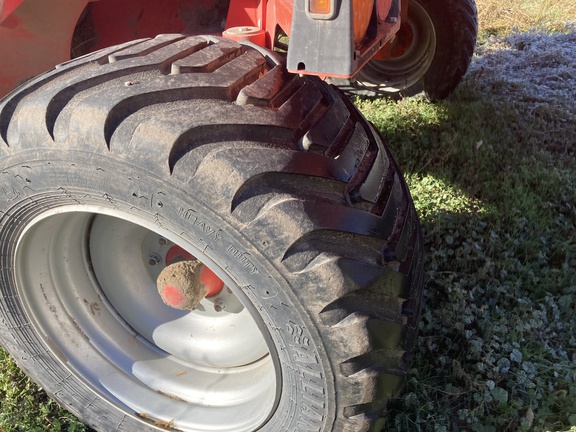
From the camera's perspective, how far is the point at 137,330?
1971mm

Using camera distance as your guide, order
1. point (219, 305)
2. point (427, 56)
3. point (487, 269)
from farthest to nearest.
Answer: point (427, 56) → point (487, 269) → point (219, 305)

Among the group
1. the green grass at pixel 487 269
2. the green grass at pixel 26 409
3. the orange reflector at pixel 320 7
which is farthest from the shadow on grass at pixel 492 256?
the orange reflector at pixel 320 7

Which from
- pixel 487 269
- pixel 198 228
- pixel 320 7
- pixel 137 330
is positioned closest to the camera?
pixel 320 7

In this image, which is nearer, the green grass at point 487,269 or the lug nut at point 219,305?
the lug nut at point 219,305

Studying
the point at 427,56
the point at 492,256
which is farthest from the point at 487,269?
the point at 427,56

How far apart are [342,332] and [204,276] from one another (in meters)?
0.51

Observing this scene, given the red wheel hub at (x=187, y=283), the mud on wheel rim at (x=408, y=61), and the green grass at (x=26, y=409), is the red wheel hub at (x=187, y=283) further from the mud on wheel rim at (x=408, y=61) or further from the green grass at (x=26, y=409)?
the mud on wheel rim at (x=408, y=61)

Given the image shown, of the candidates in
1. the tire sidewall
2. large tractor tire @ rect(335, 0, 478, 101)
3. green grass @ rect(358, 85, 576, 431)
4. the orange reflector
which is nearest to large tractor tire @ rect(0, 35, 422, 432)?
the tire sidewall

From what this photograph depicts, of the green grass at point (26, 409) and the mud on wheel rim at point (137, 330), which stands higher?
the mud on wheel rim at point (137, 330)

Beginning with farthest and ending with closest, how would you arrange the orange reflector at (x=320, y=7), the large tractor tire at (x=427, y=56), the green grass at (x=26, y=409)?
the large tractor tire at (x=427, y=56) < the green grass at (x=26, y=409) < the orange reflector at (x=320, y=7)

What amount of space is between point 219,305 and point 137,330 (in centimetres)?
33

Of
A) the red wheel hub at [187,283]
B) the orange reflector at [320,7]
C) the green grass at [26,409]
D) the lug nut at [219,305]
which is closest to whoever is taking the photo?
the orange reflector at [320,7]

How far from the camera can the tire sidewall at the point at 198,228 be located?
4.38ft

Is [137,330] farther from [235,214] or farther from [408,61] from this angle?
[408,61]
